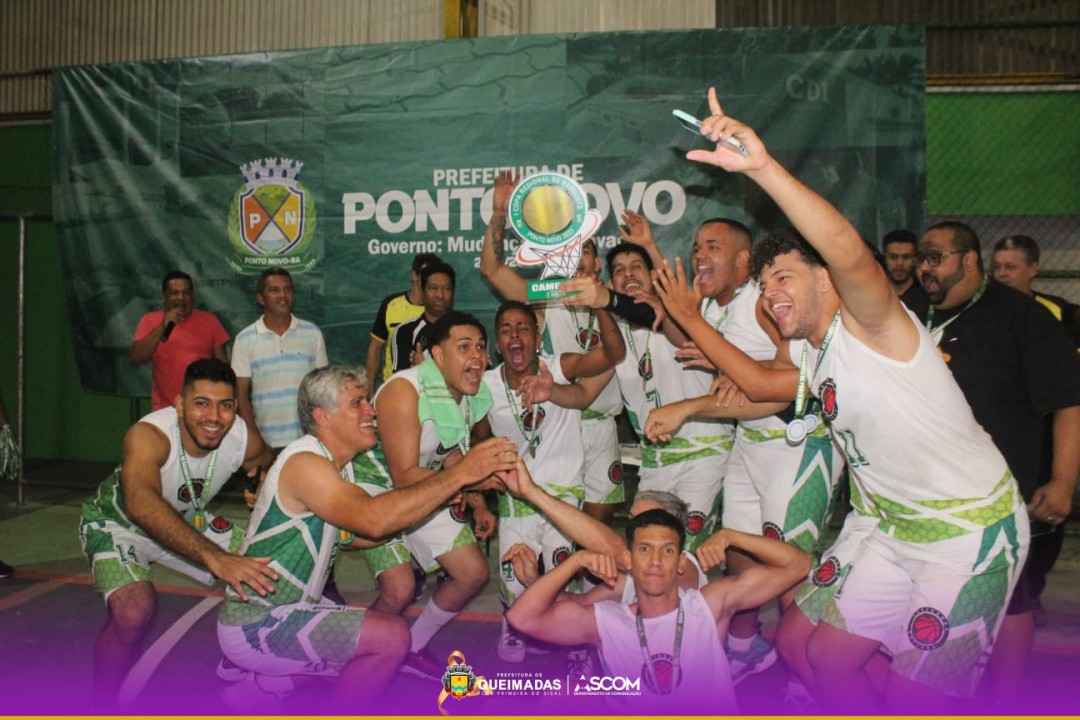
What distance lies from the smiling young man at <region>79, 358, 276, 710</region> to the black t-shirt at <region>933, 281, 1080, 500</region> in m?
3.36

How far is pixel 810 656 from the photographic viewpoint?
388 cm

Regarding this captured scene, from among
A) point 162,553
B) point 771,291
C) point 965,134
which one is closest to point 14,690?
point 162,553

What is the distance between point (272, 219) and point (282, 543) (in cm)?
502

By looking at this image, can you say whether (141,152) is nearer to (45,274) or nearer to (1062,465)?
(45,274)

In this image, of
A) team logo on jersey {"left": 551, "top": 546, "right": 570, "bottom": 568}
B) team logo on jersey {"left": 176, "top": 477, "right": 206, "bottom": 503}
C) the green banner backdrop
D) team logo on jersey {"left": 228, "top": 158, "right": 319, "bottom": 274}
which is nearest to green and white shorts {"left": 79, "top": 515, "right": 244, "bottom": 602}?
team logo on jersey {"left": 176, "top": 477, "right": 206, "bottom": 503}

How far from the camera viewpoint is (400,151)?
27.5ft

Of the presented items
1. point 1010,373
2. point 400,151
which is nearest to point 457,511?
point 1010,373

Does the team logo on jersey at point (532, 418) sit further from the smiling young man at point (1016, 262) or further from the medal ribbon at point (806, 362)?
the smiling young man at point (1016, 262)

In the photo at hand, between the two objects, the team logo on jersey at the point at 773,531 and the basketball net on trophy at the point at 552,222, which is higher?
the basketball net on trophy at the point at 552,222

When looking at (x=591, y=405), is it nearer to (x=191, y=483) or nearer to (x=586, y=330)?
(x=586, y=330)

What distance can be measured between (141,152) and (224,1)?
8.47ft

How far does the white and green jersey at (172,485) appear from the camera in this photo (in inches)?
187

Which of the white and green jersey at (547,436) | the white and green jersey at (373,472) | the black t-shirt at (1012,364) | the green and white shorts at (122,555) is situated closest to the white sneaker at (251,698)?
the green and white shorts at (122,555)

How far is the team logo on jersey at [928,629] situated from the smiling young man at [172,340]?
5.90 meters
